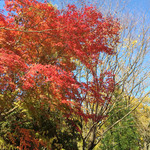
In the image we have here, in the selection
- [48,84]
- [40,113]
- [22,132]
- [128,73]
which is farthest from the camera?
[128,73]

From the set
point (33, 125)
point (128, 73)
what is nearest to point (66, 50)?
point (33, 125)

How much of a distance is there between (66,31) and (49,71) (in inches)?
80.2

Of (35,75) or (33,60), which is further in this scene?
(33,60)

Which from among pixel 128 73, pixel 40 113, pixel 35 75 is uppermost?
pixel 128 73

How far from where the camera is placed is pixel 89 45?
6.28 metres

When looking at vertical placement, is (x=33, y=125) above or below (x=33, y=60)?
below

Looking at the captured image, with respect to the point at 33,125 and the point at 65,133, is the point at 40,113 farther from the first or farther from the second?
the point at 65,133

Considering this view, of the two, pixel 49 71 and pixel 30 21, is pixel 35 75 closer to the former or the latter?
pixel 49 71

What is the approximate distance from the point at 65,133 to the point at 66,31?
450cm

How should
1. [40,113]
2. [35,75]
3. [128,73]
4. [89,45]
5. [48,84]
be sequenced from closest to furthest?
1. [35,75]
2. [48,84]
3. [40,113]
4. [89,45]
5. [128,73]

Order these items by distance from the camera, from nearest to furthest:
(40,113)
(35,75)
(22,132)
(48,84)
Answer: (35,75) → (48,84) → (22,132) → (40,113)

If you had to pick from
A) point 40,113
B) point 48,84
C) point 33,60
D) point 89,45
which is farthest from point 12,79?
point 89,45

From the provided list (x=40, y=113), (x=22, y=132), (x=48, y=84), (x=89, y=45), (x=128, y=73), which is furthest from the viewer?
(x=128, y=73)

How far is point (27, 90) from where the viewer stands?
4.18 m
